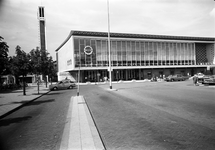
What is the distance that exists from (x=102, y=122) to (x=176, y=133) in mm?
2670

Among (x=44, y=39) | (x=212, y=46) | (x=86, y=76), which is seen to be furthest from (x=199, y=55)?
(x=44, y=39)

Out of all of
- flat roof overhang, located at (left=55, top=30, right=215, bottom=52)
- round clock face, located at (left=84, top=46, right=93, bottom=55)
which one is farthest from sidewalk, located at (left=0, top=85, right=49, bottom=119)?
flat roof overhang, located at (left=55, top=30, right=215, bottom=52)

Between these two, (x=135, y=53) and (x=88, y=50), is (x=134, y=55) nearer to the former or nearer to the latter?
(x=135, y=53)

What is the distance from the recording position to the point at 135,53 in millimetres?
46812

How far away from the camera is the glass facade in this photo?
42125 millimetres

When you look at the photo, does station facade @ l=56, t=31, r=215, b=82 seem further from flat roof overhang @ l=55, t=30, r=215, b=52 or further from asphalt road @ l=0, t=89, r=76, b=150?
asphalt road @ l=0, t=89, r=76, b=150

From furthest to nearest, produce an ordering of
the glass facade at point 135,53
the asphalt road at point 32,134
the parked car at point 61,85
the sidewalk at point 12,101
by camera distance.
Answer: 1. the glass facade at point 135,53
2. the parked car at point 61,85
3. the sidewalk at point 12,101
4. the asphalt road at point 32,134

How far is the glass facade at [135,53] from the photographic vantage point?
4212 centimetres

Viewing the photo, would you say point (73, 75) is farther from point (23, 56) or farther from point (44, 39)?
point (44, 39)

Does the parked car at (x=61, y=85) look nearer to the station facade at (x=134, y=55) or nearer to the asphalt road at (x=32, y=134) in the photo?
the station facade at (x=134, y=55)

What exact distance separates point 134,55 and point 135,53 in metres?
0.76

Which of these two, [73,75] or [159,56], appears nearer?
[73,75]

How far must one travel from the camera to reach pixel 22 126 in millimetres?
5781

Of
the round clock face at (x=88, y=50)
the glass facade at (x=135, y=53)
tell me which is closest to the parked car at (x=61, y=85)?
the glass facade at (x=135, y=53)
